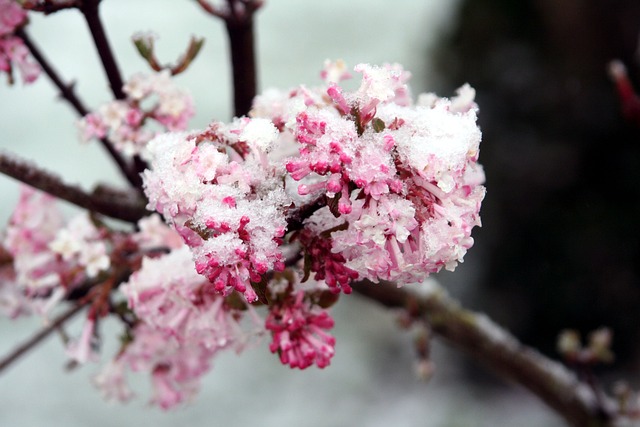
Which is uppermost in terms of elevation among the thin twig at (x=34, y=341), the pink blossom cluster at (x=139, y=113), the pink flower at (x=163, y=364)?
the pink blossom cluster at (x=139, y=113)

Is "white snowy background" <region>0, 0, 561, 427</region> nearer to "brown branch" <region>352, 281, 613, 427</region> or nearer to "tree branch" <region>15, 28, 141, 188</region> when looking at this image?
"brown branch" <region>352, 281, 613, 427</region>

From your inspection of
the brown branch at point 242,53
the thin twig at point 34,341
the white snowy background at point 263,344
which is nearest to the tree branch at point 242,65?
the brown branch at point 242,53

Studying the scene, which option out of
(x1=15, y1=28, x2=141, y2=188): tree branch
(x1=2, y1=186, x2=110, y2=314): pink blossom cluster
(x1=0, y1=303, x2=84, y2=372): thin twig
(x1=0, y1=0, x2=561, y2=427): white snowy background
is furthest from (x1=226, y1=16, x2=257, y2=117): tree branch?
(x1=0, y1=0, x2=561, y2=427): white snowy background

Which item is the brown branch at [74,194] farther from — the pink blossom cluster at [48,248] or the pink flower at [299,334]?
the pink flower at [299,334]

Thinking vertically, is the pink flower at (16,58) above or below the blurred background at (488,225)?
below

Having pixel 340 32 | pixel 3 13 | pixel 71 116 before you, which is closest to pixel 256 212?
pixel 3 13
